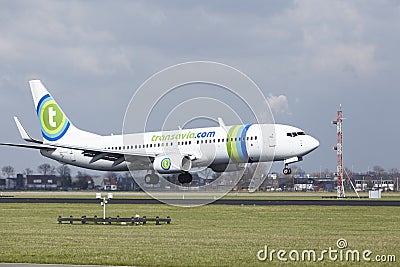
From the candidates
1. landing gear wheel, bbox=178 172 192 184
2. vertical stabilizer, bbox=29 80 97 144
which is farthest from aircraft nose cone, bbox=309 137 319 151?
vertical stabilizer, bbox=29 80 97 144

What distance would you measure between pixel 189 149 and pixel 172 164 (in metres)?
2.05

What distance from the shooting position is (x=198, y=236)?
109 ft

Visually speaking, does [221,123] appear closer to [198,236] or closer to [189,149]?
[189,149]

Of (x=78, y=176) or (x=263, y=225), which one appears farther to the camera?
(x=78, y=176)

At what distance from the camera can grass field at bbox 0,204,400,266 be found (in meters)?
25.5

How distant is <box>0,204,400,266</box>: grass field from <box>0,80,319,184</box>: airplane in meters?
16.7

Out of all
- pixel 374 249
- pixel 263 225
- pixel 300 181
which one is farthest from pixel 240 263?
pixel 300 181

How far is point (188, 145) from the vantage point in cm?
7012

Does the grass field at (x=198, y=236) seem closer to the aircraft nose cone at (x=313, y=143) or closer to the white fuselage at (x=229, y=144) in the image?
the white fuselage at (x=229, y=144)

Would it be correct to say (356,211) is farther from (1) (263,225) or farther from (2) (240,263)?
(2) (240,263)

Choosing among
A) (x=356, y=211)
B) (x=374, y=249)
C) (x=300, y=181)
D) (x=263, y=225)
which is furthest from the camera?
(x=300, y=181)

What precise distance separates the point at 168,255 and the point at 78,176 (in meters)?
105

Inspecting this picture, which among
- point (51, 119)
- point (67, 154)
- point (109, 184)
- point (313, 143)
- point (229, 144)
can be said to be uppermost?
point (51, 119)

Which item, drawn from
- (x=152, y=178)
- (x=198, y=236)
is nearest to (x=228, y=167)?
(x=152, y=178)
